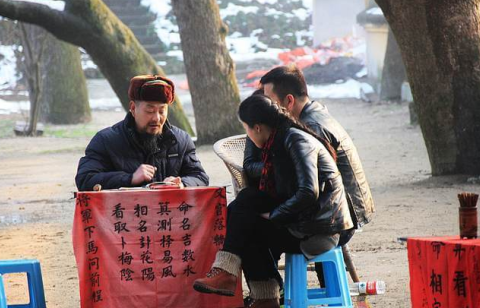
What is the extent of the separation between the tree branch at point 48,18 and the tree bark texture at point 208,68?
4.74 feet

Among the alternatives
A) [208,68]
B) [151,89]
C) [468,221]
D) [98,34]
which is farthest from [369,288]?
[98,34]

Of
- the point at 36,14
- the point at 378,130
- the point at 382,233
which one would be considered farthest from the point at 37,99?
the point at 382,233

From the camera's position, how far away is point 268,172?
5199 mm

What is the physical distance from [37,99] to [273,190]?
14957 mm

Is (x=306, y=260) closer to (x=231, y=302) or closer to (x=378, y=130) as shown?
(x=231, y=302)

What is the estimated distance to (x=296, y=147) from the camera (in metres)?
5.04

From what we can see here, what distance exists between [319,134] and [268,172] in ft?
1.33

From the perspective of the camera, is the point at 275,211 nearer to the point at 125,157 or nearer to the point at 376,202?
the point at 125,157

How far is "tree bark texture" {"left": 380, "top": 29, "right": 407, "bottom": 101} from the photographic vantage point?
21609mm

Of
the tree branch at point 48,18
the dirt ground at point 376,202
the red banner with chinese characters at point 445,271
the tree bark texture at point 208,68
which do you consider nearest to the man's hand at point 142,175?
the dirt ground at point 376,202

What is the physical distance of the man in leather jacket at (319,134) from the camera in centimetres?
545

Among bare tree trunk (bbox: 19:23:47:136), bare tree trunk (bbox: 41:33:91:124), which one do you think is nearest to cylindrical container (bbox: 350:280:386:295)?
bare tree trunk (bbox: 19:23:47:136)

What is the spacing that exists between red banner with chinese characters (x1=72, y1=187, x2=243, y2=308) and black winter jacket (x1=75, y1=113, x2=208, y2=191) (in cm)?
40

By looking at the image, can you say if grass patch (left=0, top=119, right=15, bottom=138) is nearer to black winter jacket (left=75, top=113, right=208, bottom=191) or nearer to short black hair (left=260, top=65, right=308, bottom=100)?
black winter jacket (left=75, top=113, right=208, bottom=191)
